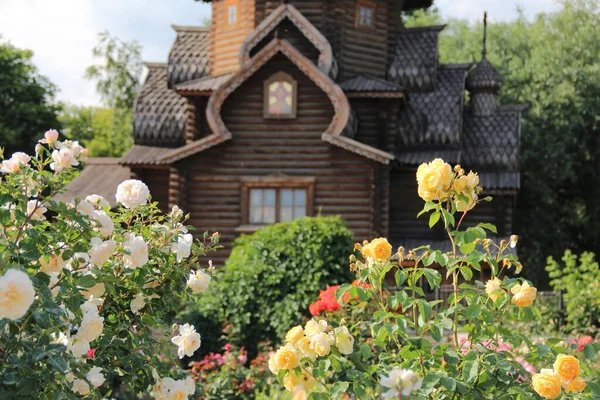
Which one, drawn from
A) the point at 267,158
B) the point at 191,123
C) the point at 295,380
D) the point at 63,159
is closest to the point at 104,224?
the point at 63,159

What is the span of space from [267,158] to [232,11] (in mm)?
4702

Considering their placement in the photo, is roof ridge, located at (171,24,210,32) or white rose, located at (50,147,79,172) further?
roof ridge, located at (171,24,210,32)

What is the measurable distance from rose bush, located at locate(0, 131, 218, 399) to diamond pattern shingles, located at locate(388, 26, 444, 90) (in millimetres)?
16884

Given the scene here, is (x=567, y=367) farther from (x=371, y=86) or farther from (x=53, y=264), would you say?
(x=371, y=86)

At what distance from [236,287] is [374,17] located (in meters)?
10.7

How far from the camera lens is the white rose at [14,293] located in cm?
382

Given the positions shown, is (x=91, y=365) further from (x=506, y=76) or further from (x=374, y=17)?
(x=506, y=76)

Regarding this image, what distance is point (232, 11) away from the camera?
22547mm

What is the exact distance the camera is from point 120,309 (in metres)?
5.55

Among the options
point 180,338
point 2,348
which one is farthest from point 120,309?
point 2,348

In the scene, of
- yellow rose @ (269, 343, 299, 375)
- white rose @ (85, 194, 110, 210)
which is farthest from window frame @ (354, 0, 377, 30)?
yellow rose @ (269, 343, 299, 375)

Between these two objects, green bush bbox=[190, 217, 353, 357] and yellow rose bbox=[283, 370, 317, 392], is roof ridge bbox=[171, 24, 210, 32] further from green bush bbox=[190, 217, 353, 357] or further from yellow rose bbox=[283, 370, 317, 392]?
yellow rose bbox=[283, 370, 317, 392]

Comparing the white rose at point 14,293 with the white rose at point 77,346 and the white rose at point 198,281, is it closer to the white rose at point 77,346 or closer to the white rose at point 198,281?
the white rose at point 77,346

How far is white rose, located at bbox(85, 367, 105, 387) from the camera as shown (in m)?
4.93
